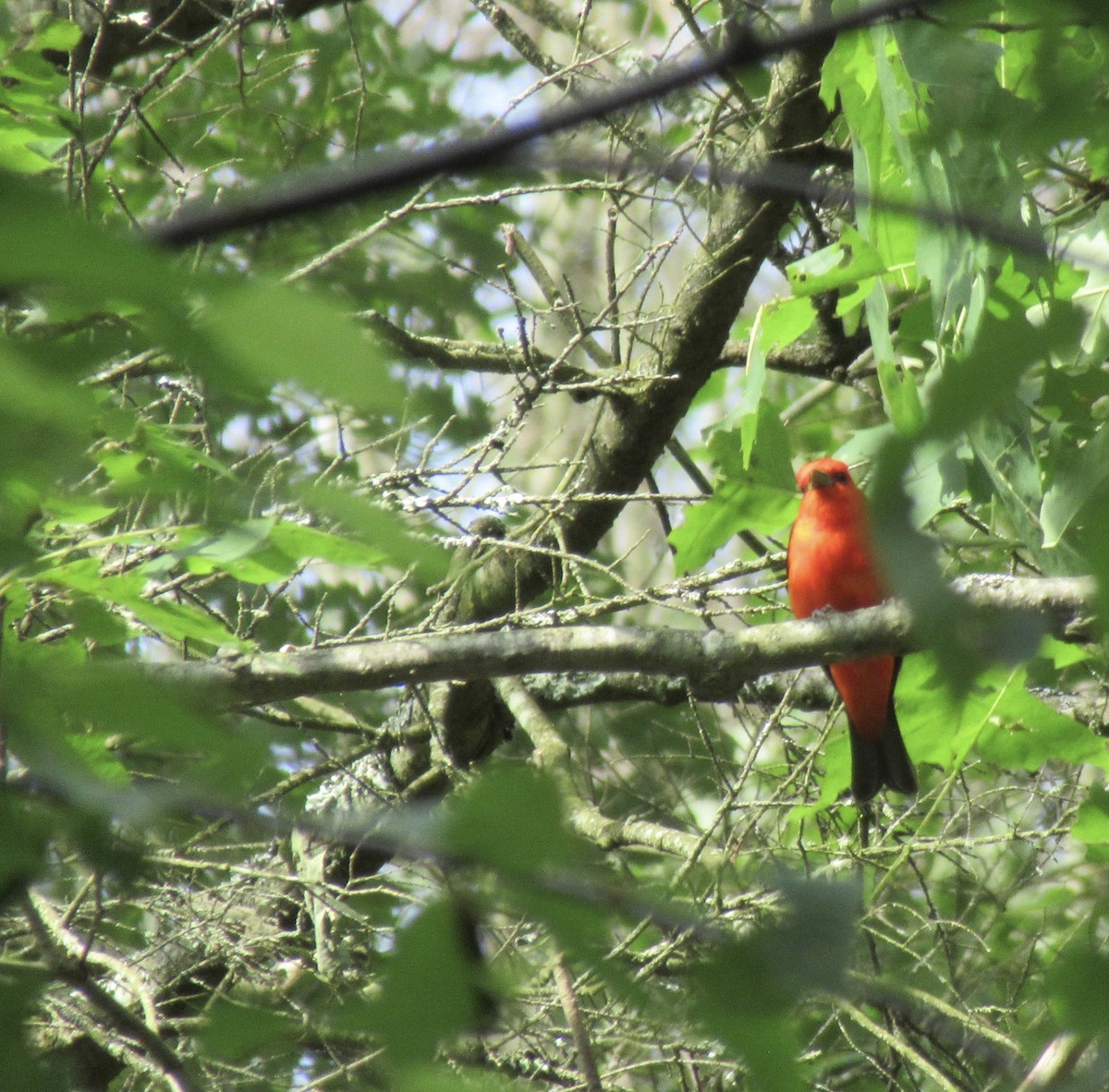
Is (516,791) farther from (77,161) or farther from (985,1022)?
(77,161)

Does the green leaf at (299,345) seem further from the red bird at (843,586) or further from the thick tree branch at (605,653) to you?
the red bird at (843,586)

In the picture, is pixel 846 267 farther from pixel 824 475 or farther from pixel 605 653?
pixel 824 475

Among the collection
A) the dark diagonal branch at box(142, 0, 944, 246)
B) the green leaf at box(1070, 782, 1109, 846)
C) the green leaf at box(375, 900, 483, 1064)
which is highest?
the dark diagonal branch at box(142, 0, 944, 246)

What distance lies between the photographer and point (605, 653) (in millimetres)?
2125

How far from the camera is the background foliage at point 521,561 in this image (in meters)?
0.75

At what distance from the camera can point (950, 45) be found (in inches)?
53.3

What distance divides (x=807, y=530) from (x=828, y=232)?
1.10m

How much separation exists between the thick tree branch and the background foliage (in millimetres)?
21

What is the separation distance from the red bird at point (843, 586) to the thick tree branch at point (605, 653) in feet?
7.98

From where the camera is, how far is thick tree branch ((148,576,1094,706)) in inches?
82.1

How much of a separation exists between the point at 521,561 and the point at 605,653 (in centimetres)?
223

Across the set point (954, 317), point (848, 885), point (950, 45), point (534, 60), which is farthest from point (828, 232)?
point (848, 885)

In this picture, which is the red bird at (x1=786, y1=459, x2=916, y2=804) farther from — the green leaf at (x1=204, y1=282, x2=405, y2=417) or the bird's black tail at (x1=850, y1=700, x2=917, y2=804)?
the green leaf at (x1=204, y1=282, x2=405, y2=417)

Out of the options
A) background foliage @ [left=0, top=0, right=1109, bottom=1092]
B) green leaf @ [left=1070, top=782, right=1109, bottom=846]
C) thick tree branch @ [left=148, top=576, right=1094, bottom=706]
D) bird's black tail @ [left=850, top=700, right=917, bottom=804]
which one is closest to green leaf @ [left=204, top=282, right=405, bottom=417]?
background foliage @ [left=0, top=0, right=1109, bottom=1092]
